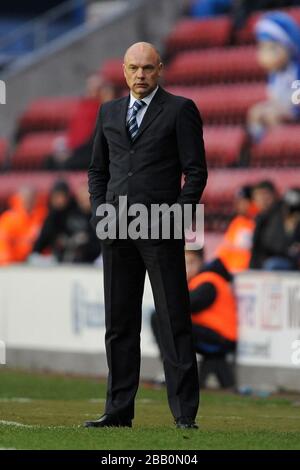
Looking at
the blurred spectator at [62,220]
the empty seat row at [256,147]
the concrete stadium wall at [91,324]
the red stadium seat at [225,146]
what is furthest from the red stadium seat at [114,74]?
the concrete stadium wall at [91,324]

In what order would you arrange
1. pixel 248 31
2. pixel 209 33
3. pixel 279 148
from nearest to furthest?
pixel 279 148, pixel 248 31, pixel 209 33

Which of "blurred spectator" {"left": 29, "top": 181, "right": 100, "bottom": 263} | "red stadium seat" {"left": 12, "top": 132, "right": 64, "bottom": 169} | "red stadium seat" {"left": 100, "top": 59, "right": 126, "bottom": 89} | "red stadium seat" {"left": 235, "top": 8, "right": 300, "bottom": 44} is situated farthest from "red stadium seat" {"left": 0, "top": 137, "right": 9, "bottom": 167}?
"blurred spectator" {"left": 29, "top": 181, "right": 100, "bottom": 263}

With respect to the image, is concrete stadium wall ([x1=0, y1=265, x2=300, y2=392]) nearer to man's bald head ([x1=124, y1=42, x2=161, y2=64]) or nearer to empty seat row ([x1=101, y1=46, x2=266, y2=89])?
man's bald head ([x1=124, y1=42, x2=161, y2=64])

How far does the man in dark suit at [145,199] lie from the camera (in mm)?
8734

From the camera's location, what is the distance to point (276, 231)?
16.2m

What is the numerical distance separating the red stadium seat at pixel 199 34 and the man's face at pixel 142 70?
15113mm

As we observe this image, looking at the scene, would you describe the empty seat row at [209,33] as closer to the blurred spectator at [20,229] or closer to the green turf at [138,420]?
the blurred spectator at [20,229]

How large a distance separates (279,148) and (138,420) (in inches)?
402

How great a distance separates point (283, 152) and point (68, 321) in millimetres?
4481

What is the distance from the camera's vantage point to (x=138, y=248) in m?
8.88

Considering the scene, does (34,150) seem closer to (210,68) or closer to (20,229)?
(210,68)

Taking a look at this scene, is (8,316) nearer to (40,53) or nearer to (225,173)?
(225,173)

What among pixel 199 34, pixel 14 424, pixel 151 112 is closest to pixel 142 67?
pixel 151 112
